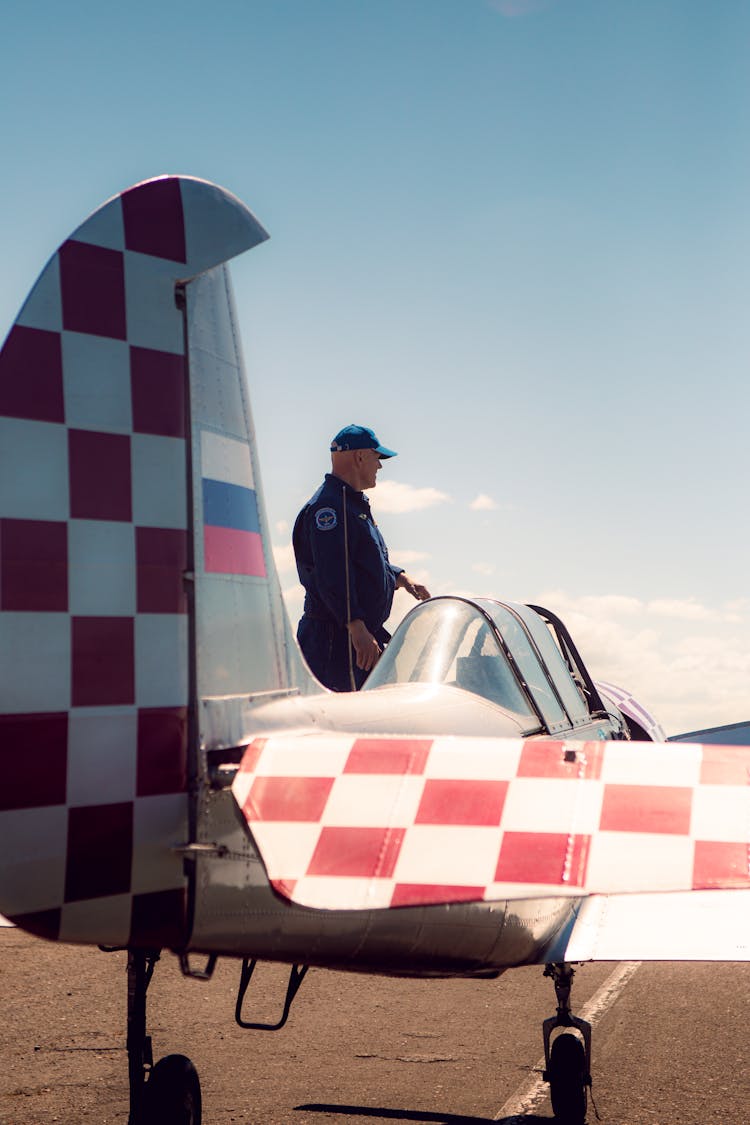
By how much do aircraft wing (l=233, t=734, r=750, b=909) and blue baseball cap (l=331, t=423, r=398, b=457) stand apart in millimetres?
3039

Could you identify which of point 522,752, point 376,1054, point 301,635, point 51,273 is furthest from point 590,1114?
point 51,273

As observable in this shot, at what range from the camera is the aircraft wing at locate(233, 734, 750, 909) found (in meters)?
2.58

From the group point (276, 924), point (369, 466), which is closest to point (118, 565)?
point (276, 924)

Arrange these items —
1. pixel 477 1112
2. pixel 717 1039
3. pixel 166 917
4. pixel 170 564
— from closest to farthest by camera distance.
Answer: pixel 166 917 < pixel 170 564 < pixel 477 1112 < pixel 717 1039

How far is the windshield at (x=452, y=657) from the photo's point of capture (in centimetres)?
430

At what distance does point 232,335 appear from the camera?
3.68m

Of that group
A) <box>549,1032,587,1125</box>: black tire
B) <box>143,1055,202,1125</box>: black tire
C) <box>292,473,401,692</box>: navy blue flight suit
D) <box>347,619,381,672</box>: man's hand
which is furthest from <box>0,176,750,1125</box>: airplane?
<box>292,473,401,692</box>: navy blue flight suit

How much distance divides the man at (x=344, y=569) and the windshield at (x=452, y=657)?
0.90m

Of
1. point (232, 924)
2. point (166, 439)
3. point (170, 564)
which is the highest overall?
point (166, 439)

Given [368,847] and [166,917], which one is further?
[166,917]

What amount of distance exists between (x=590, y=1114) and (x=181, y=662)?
10.9ft

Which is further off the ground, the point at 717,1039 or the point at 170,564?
the point at 170,564

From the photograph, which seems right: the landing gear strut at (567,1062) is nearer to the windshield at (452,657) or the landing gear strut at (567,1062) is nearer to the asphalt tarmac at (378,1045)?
the asphalt tarmac at (378,1045)

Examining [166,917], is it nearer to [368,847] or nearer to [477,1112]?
[368,847]
